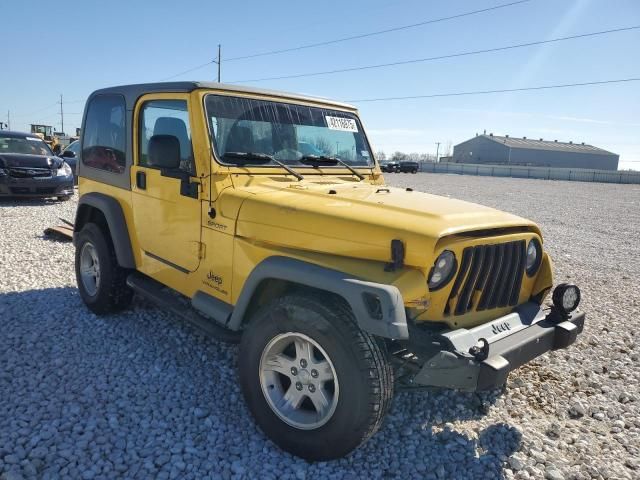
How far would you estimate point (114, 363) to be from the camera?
362 cm

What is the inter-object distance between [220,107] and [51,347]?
243 centimetres

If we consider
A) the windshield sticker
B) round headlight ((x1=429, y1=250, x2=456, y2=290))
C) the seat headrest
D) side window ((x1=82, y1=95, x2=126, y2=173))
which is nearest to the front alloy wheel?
round headlight ((x1=429, y1=250, x2=456, y2=290))

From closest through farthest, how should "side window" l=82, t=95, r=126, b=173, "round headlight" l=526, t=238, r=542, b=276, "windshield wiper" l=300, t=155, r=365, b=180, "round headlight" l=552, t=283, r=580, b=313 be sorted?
"round headlight" l=552, t=283, r=580, b=313 < "round headlight" l=526, t=238, r=542, b=276 < "windshield wiper" l=300, t=155, r=365, b=180 < "side window" l=82, t=95, r=126, b=173

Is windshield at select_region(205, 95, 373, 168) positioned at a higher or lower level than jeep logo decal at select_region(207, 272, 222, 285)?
higher

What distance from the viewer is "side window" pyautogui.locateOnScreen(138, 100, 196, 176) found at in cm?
318

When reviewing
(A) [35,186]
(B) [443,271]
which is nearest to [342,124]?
(B) [443,271]

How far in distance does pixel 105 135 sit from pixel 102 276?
134cm

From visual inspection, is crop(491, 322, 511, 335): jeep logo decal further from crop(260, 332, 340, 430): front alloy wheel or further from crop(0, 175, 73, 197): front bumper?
crop(0, 175, 73, 197): front bumper

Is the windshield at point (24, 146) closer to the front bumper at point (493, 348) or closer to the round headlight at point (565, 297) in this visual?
the front bumper at point (493, 348)

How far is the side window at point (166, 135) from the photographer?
10.4 ft

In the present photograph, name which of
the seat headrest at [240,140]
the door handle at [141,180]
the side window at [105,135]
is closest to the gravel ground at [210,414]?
the door handle at [141,180]

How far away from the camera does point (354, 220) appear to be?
254 centimetres

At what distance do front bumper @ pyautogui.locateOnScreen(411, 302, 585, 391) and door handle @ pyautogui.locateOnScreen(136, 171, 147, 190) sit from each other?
2651mm

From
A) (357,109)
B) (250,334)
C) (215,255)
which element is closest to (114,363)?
(215,255)
